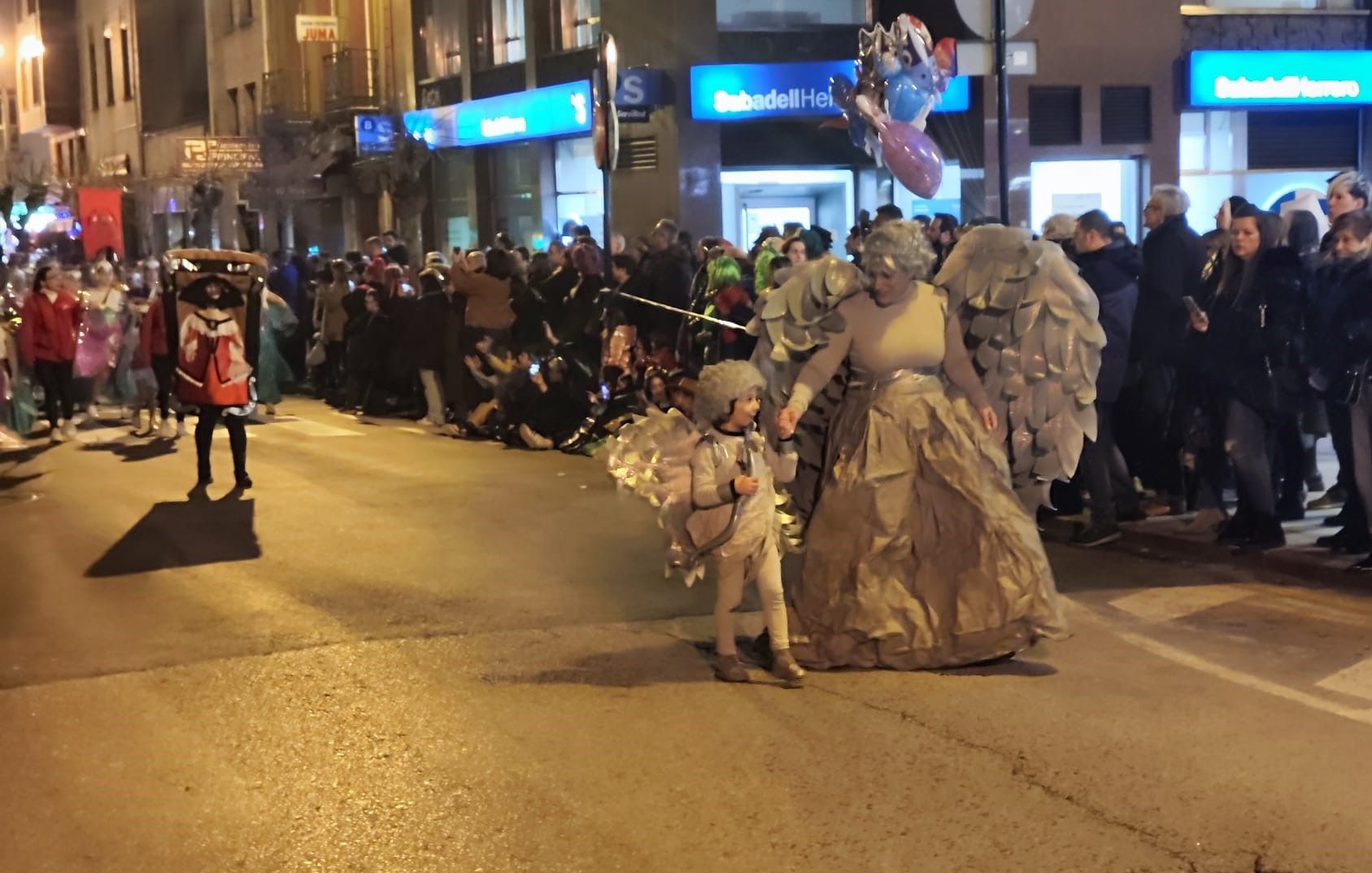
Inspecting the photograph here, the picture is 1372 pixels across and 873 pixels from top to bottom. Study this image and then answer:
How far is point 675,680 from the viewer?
7152 mm

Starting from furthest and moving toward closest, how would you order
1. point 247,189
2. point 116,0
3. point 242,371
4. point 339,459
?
1. point 116,0
2. point 247,189
3. point 339,459
4. point 242,371

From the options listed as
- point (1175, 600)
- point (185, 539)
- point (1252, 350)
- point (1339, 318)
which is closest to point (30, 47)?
point (185, 539)

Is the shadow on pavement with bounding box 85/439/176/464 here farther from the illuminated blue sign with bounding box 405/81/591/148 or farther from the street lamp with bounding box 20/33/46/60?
the street lamp with bounding box 20/33/46/60

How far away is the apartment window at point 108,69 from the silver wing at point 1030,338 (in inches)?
1916

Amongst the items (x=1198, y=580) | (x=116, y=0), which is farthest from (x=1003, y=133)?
(x=116, y=0)

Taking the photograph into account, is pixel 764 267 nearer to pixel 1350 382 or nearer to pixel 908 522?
pixel 1350 382

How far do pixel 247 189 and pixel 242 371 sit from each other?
23.5 meters

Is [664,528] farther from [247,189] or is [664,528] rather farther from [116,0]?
[116,0]

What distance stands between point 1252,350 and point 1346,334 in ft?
2.20

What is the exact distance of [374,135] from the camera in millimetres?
32219

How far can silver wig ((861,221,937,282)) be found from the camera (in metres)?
7.04

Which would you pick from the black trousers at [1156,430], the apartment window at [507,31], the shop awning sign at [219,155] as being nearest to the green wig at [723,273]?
the black trousers at [1156,430]

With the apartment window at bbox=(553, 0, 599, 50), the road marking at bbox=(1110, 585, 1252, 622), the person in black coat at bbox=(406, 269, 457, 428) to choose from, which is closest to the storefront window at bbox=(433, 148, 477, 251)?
the apartment window at bbox=(553, 0, 599, 50)

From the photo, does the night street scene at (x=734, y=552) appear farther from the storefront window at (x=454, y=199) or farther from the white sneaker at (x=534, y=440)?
the storefront window at (x=454, y=199)
